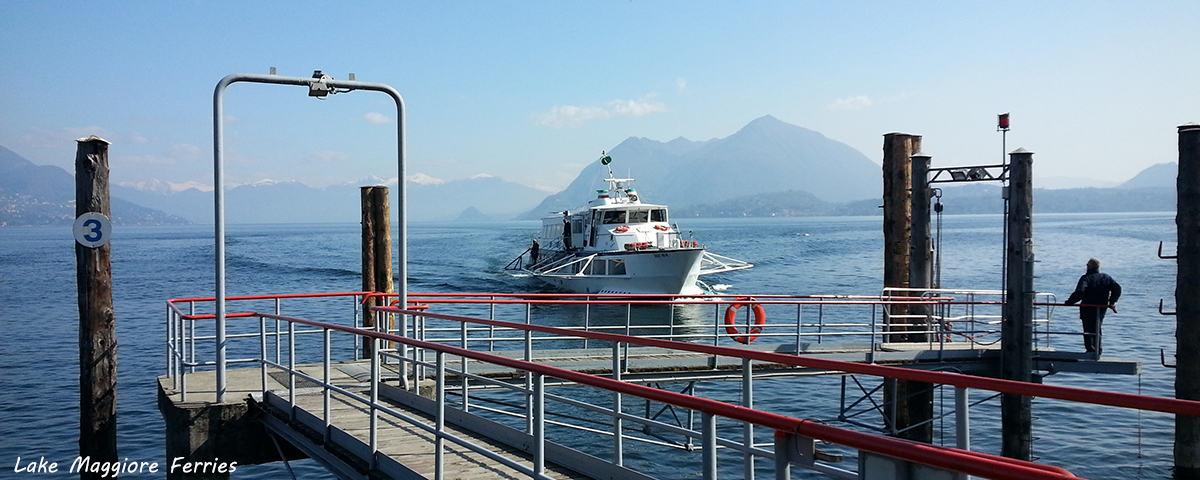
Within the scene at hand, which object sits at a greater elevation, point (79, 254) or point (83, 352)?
point (79, 254)

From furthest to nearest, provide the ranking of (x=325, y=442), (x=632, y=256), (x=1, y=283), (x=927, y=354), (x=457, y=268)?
(x=457, y=268) < (x=1, y=283) < (x=632, y=256) < (x=927, y=354) < (x=325, y=442)

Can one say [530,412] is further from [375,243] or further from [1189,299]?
[1189,299]

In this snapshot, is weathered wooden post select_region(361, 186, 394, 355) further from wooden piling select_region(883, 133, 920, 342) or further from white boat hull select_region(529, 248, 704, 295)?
white boat hull select_region(529, 248, 704, 295)

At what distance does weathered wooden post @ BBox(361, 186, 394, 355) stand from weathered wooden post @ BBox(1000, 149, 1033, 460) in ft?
32.7

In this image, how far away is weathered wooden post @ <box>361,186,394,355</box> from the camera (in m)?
15.5

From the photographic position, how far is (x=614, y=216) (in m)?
42.0

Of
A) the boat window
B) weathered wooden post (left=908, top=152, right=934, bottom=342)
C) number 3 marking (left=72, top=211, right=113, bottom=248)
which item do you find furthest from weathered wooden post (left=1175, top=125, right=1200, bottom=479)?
the boat window

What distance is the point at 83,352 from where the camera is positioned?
1062 centimetres

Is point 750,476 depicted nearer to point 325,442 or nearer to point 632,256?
point 325,442

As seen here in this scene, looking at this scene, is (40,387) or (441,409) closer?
(441,409)

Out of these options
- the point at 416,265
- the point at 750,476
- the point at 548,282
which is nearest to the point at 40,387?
the point at 750,476

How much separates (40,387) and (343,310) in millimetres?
14944

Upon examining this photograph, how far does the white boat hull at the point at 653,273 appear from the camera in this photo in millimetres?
38469

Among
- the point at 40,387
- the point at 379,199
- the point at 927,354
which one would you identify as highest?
the point at 379,199
